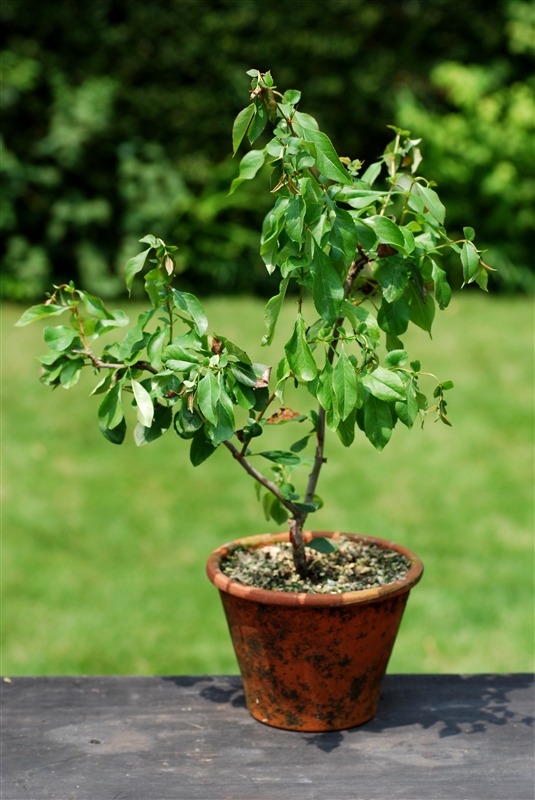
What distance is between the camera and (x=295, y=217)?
4.00ft

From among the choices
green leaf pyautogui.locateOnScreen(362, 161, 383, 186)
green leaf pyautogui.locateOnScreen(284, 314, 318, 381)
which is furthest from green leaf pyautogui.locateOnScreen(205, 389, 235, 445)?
green leaf pyautogui.locateOnScreen(362, 161, 383, 186)

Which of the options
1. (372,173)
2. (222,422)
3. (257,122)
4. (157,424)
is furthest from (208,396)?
(372,173)

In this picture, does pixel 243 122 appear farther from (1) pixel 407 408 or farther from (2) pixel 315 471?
(2) pixel 315 471

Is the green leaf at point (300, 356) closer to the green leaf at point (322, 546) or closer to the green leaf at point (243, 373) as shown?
the green leaf at point (243, 373)

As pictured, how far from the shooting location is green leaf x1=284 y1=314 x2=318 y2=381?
124cm

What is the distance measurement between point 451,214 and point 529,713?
195 inches

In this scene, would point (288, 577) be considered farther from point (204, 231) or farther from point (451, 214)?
point (451, 214)

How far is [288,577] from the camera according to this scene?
4.98 feet

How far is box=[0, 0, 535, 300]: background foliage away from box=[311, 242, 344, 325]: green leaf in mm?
4352

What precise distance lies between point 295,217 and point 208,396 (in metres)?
0.27

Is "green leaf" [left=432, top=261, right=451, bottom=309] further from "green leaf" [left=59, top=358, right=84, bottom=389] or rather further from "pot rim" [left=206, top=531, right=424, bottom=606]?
"green leaf" [left=59, top=358, right=84, bottom=389]

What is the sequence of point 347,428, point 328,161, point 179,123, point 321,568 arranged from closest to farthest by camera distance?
point 328,161
point 347,428
point 321,568
point 179,123

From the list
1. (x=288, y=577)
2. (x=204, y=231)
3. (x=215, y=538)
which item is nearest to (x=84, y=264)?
(x=204, y=231)

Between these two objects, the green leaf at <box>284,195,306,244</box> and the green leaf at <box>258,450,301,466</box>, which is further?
the green leaf at <box>258,450,301,466</box>
